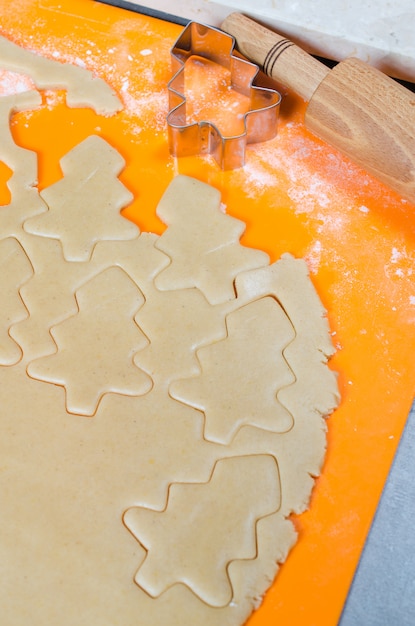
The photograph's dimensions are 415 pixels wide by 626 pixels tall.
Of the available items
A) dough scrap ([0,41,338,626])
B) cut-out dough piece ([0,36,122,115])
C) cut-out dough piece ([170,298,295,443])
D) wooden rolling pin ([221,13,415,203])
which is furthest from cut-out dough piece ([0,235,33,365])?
wooden rolling pin ([221,13,415,203])

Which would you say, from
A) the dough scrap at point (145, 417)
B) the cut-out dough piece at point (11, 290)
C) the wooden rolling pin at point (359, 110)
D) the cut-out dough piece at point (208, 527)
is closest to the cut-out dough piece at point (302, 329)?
the dough scrap at point (145, 417)

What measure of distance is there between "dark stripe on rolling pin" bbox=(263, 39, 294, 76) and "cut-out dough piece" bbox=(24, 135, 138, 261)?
0.41 metres

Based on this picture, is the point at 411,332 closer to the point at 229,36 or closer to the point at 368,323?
the point at 368,323

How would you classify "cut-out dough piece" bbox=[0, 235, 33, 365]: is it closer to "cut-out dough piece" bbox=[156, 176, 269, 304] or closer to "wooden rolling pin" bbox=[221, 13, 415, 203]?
"cut-out dough piece" bbox=[156, 176, 269, 304]

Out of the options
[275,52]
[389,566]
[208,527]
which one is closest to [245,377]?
[208,527]

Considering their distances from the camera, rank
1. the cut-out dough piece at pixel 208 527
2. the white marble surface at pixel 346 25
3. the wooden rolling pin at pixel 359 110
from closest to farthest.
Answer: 1. the cut-out dough piece at pixel 208 527
2. the wooden rolling pin at pixel 359 110
3. the white marble surface at pixel 346 25

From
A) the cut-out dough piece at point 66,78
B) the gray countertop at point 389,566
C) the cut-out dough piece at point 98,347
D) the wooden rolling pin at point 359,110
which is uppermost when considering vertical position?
the wooden rolling pin at point 359,110

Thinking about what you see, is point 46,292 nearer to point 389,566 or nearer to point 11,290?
point 11,290

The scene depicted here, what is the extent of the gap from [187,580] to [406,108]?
103 centimetres

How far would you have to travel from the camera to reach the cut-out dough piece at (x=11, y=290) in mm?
1354

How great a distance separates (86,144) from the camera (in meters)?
1.62

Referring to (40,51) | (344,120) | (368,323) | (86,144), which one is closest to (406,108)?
(344,120)

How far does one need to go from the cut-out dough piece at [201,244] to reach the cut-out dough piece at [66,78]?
0.32 metres

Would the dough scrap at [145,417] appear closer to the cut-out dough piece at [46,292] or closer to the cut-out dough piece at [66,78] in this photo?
the cut-out dough piece at [46,292]
